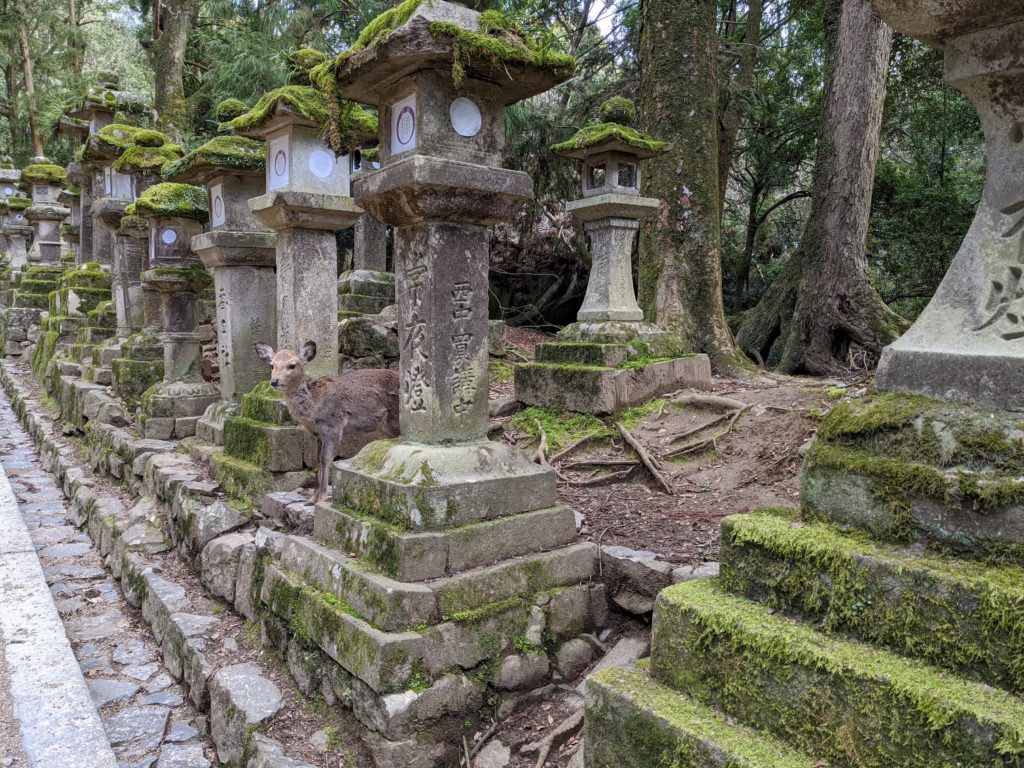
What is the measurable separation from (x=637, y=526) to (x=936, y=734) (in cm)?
279

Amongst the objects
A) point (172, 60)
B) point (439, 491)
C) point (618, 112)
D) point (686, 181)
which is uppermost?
point (172, 60)

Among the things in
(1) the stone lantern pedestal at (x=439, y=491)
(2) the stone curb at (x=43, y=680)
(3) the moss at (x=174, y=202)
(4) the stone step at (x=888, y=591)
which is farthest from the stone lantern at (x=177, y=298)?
(4) the stone step at (x=888, y=591)

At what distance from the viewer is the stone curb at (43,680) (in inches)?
117

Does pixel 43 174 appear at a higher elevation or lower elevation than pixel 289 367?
higher

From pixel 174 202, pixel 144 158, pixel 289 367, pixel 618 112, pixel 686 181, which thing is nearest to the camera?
pixel 289 367

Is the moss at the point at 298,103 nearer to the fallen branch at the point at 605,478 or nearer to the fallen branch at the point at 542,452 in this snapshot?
the fallen branch at the point at 542,452

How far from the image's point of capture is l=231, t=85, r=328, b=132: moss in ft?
15.6

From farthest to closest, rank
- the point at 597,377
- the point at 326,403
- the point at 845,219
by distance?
the point at 845,219 < the point at 597,377 < the point at 326,403

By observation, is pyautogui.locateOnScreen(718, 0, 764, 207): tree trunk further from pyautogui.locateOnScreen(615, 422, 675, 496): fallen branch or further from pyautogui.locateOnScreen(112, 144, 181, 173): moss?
pyautogui.locateOnScreen(112, 144, 181, 173): moss

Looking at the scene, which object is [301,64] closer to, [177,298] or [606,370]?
[177,298]

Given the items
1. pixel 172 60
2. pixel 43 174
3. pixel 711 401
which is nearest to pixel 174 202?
pixel 711 401

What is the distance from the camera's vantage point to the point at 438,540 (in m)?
3.13

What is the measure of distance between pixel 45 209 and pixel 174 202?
12.8 m

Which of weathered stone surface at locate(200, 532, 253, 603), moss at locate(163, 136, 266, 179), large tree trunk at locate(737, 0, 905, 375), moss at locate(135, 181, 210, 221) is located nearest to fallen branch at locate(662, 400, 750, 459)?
weathered stone surface at locate(200, 532, 253, 603)
